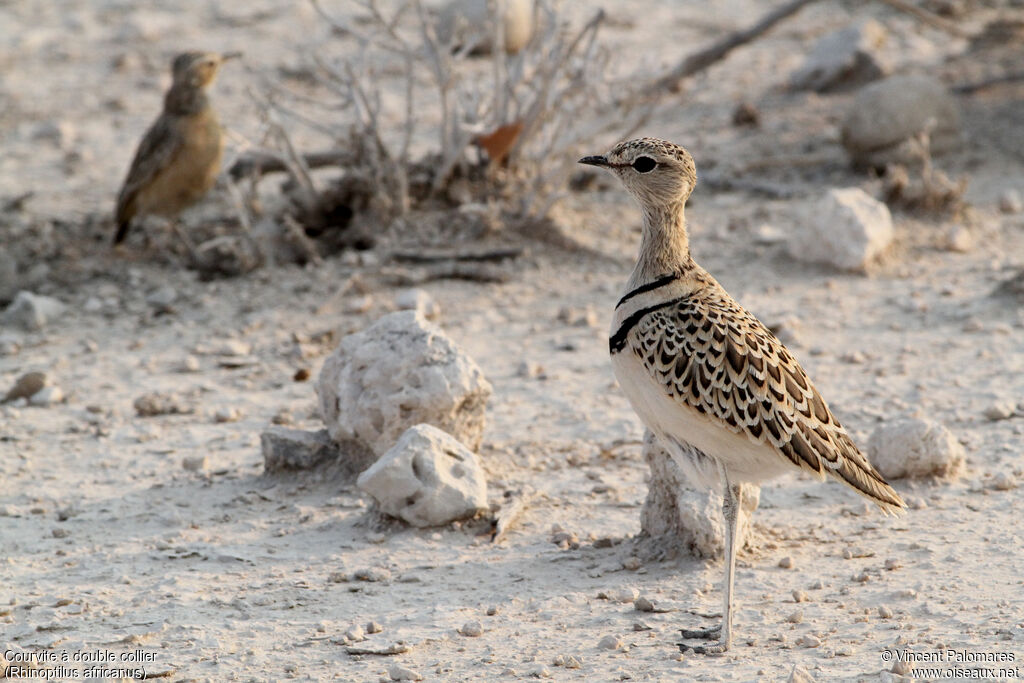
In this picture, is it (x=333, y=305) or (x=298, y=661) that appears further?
(x=333, y=305)

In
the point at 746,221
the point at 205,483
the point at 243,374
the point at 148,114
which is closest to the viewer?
the point at 205,483

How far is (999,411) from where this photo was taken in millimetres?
5410

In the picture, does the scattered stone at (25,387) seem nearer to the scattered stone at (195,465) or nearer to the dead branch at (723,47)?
the scattered stone at (195,465)

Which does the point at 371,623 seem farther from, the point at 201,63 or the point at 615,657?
the point at 201,63

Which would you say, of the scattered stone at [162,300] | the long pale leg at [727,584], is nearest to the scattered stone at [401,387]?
the long pale leg at [727,584]

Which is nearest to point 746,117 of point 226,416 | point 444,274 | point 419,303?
point 444,274

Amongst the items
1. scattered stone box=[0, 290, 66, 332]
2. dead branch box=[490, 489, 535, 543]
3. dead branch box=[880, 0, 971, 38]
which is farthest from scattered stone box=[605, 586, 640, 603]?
dead branch box=[880, 0, 971, 38]

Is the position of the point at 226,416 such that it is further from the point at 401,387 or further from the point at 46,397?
the point at 401,387

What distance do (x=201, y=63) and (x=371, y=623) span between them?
461 cm

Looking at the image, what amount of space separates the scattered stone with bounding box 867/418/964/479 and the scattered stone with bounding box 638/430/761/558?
2.39 ft

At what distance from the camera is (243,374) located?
6.23 m

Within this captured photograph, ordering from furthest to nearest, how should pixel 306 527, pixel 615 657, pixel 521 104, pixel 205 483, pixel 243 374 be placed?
pixel 521 104 → pixel 243 374 → pixel 205 483 → pixel 306 527 → pixel 615 657

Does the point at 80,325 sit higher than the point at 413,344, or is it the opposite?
the point at 413,344

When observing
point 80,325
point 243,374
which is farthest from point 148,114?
point 243,374
